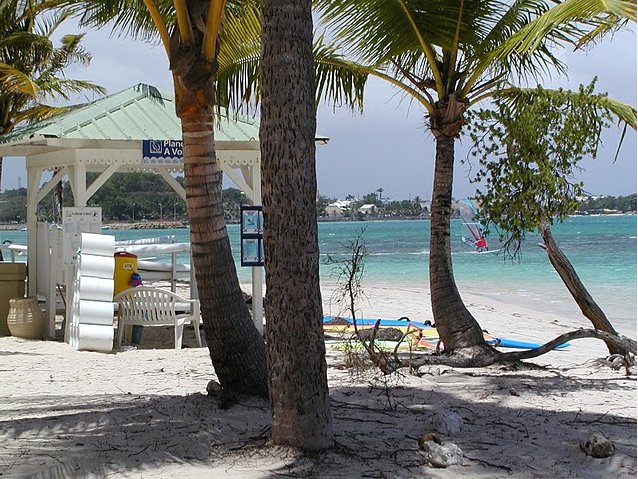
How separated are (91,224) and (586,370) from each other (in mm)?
6499

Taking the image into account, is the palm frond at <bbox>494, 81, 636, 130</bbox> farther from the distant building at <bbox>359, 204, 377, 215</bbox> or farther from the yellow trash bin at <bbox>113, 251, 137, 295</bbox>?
the distant building at <bbox>359, 204, 377, 215</bbox>

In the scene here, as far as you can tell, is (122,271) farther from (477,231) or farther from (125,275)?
(477,231)

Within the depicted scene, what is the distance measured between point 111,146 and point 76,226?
3.80 feet

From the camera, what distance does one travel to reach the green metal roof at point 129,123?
1091cm

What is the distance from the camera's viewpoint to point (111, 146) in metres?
11.0

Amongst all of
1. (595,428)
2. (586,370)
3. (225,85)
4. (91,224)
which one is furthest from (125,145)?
(595,428)

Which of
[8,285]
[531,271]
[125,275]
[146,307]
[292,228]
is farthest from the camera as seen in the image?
[531,271]

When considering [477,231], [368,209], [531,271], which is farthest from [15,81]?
[368,209]

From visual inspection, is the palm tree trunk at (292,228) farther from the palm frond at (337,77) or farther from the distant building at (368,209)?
the distant building at (368,209)

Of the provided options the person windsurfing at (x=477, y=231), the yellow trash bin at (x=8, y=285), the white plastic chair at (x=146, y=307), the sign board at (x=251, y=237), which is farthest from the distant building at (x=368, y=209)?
the white plastic chair at (x=146, y=307)

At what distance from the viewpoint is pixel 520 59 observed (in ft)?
30.8

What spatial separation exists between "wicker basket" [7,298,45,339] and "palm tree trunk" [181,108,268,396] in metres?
6.18

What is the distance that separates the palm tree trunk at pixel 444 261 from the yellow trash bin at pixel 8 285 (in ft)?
21.0

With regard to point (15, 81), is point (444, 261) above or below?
below
